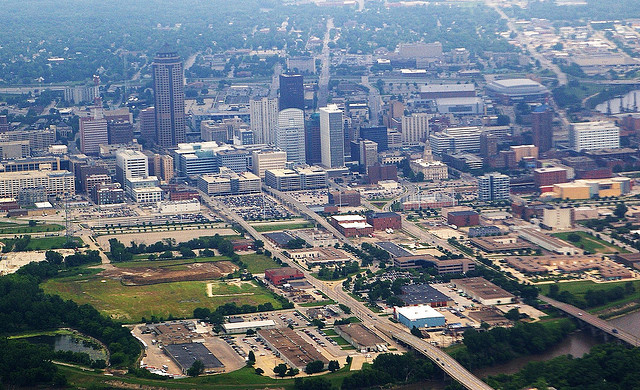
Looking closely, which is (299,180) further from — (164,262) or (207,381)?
(207,381)

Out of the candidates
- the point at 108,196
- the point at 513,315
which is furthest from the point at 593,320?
the point at 108,196

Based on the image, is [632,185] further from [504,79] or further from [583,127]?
[504,79]

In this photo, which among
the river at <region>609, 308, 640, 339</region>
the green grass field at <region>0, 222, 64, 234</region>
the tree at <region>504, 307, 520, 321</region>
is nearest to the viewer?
the river at <region>609, 308, 640, 339</region>

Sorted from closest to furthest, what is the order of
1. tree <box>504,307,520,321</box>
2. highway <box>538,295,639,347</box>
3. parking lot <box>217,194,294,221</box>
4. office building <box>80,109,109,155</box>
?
highway <box>538,295,639,347</box>
tree <box>504,307,520,321</box>
parking lot <box>217,194,294,221</box>
office building <box>80,109,109,155</box>

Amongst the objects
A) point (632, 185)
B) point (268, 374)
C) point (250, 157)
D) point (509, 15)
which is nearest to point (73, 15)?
point (509, 15)

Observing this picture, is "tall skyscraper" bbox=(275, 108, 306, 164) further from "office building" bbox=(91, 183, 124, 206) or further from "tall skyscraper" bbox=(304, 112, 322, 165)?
"office building" bbox=(91, 183, 124, 206)

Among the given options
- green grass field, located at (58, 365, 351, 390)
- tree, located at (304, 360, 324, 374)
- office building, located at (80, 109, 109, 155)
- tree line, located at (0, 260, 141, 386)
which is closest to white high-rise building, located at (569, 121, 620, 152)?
office building, located at (80, 109, 109, 155)

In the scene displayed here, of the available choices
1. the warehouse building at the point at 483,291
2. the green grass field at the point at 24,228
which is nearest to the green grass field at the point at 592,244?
the warehouse building at the point at 483,291
